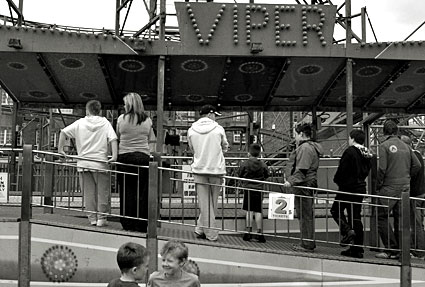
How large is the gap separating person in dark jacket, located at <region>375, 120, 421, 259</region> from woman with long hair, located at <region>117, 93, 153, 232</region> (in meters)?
3.53

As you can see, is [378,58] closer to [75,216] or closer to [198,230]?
[198,230]

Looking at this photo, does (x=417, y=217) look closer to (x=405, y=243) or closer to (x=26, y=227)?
(x=405, y=243)

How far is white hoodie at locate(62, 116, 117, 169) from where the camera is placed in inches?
297

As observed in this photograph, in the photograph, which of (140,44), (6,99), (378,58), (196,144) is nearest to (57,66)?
(140,44)

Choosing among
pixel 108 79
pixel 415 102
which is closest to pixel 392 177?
pixel 415 102

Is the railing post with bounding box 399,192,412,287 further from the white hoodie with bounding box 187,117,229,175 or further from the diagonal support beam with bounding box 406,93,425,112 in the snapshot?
the diagonal support beam with bounding box 406,93,425,112

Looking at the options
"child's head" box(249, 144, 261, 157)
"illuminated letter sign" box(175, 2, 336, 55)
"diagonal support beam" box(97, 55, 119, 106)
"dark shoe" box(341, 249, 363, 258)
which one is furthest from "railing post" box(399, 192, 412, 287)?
"diagonal support beam" box(97, 55, 119, 106)

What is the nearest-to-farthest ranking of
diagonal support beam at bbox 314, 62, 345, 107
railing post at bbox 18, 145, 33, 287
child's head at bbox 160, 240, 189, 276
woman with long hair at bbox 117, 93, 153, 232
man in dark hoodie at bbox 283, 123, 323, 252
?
child's head at bbox 160, 240, 189, 276, railing post at bbox 18, 145, 33, 287, woman with long hair at bbox 117, 93, 153, 232, man in dark hoodie at bbox 283, 123, 323, 252, diagonal support beam at bbox 314, 62, 345, 107

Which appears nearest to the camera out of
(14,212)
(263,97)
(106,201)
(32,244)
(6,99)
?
(32,244)

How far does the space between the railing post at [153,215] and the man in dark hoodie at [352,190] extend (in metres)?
2.61

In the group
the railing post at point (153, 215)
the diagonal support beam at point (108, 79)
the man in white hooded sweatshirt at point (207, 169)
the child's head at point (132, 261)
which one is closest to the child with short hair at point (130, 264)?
the child's head at point (132, 261)

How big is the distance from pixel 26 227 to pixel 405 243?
511cm

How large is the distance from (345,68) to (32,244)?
654 cm

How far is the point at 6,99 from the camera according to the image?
3969 cm
